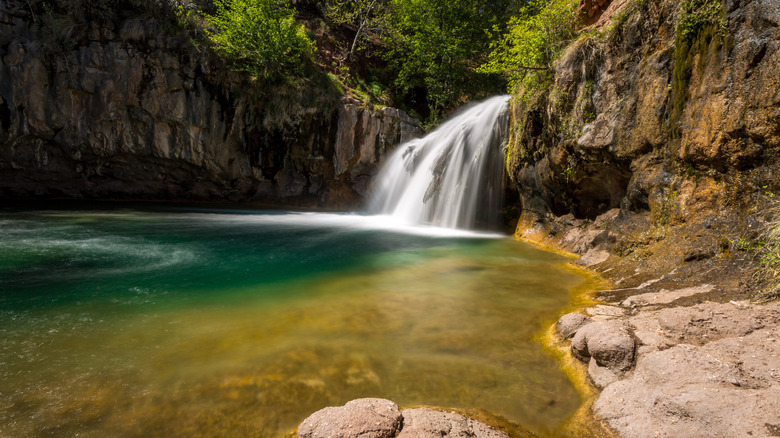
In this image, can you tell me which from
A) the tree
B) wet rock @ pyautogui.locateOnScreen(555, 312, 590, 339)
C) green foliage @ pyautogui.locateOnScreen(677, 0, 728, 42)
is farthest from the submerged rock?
the tree

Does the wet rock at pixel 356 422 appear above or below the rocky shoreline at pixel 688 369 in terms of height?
below

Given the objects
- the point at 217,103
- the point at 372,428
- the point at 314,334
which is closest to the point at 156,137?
the point at 217,103

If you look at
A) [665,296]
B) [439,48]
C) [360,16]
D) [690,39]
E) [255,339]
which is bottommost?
[255,339]

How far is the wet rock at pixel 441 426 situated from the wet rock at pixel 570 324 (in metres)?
1.52

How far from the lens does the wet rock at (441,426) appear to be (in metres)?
1.71

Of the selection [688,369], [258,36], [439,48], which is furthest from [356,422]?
[439,48]

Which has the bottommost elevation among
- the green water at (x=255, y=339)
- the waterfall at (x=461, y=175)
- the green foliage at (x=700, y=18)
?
the green water at (x=255, y=339)

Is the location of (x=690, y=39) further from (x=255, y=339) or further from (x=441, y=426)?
(x=255, y=339)

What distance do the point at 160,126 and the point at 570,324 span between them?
1664 cm

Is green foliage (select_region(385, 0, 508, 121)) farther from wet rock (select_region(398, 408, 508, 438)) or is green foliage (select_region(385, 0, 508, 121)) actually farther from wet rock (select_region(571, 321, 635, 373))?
wet rock (select_region(398, 408, 508, 438))

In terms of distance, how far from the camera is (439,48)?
17.4m

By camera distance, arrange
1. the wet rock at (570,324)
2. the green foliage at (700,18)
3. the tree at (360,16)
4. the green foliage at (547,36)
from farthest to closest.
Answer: the tree at (360,16), the green foliage at (547,36), the green foliage at (700,18), the wet rock at (570,324)

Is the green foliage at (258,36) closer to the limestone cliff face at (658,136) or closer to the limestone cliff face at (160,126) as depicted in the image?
the limestone cliff face at (160,126)

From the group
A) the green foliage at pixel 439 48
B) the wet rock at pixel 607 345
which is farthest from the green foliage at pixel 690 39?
the green foliage at pixel 439 48
